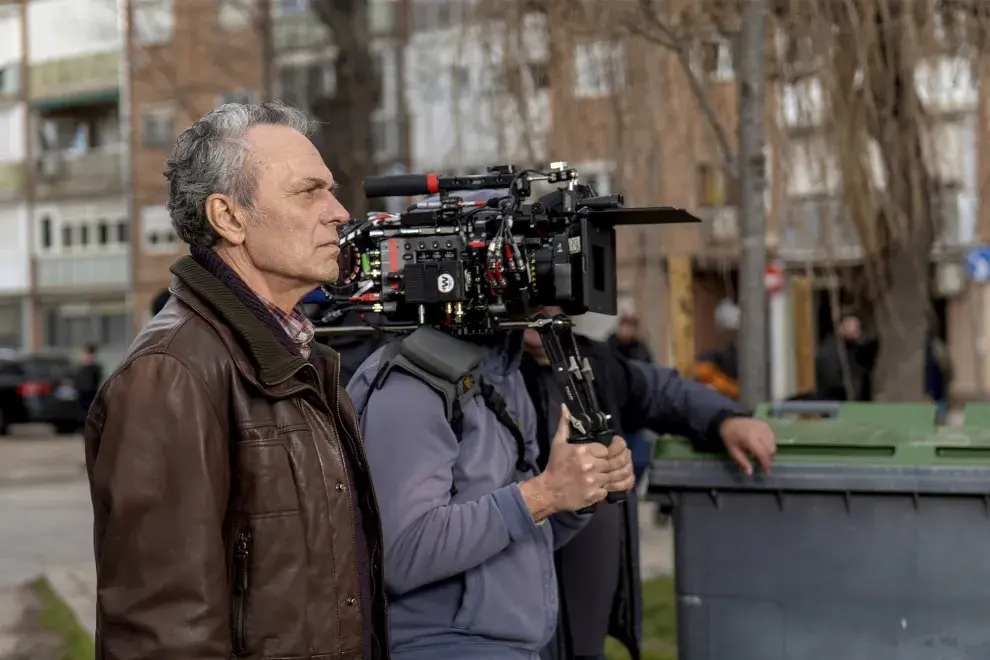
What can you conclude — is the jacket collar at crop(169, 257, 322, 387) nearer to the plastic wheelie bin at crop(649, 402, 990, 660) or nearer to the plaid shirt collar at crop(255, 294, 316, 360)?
the plaid shirt collar at crop(255, 294, 316, 360)

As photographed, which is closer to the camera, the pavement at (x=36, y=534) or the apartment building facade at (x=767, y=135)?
the pavement at (x=36, y=534)

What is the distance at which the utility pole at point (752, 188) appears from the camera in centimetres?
561

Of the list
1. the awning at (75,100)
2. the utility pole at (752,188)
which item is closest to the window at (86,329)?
the awning at (75,100)

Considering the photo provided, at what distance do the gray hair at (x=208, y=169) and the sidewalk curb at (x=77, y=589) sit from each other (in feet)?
13.6

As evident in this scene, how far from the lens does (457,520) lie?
259cm

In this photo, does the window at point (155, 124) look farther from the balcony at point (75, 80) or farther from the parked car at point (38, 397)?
the parked car at point (38, 397)

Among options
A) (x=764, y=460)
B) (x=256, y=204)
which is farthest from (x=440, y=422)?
(x=764, y=460)

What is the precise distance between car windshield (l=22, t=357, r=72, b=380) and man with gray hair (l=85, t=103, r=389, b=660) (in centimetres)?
2161

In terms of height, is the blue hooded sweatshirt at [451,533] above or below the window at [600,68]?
below

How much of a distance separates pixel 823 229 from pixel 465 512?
544cm

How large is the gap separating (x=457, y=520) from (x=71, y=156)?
3731 centimetres

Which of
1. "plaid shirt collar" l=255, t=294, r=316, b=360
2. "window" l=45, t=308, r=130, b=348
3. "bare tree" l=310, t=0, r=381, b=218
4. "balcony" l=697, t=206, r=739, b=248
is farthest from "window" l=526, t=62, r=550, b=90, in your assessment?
"window" l=45, t=308, r=130, b=348

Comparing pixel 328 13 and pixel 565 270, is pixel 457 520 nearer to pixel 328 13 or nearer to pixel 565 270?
pixel 565 270

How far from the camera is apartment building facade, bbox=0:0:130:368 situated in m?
37.3
